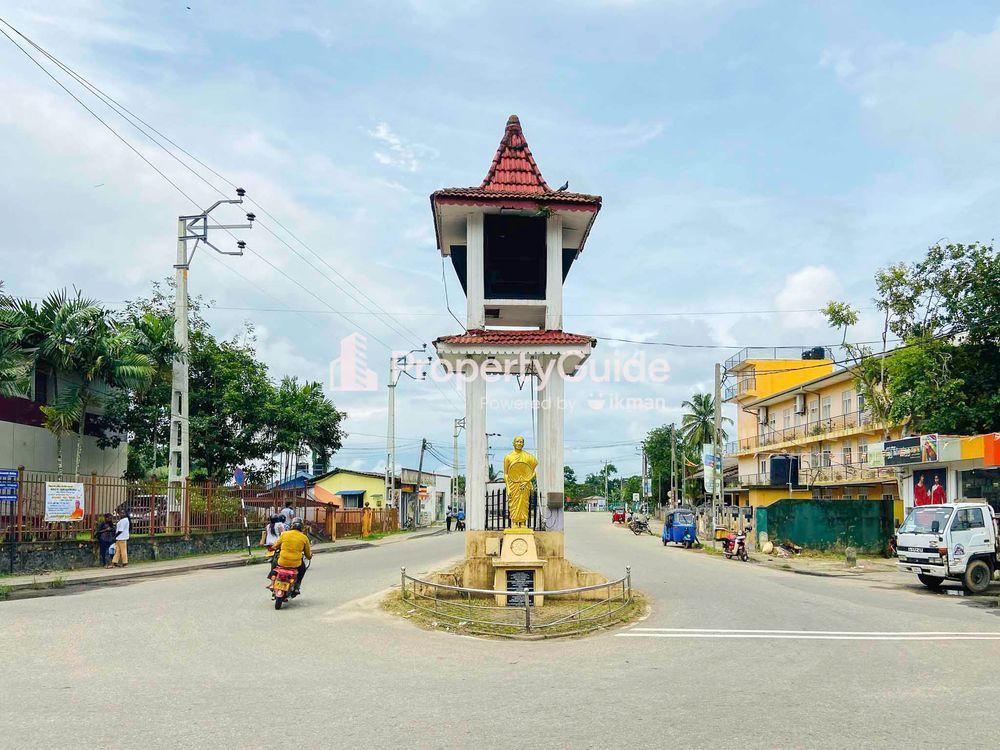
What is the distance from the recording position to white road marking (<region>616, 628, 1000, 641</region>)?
11.4 metres

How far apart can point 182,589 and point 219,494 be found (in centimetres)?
1171

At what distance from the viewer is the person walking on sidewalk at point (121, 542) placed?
67.5 ft

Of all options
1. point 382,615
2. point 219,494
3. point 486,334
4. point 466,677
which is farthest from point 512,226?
point 219,494

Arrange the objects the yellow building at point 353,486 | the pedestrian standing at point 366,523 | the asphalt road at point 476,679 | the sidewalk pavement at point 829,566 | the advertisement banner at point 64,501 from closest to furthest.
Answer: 1. the asphalt road at point 476,679
2. the advertisement banner at point 64,501
3. the sidewalk pavement at point 829,566
4. the pedestrian standing at point 366,523
5. the yellow building at point 353,486

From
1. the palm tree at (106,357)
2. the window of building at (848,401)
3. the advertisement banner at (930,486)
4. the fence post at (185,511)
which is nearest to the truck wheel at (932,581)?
the advertisement banner at (930,486)

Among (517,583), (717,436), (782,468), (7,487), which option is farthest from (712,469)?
(7,487)

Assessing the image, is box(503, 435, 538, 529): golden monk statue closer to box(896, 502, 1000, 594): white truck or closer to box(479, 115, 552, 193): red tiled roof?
box(479, 115, 552, 193): red tiled roof

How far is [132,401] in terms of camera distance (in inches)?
1142

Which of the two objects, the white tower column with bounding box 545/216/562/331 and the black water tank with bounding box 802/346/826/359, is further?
the black water tank with bounding box 802/346/826/359

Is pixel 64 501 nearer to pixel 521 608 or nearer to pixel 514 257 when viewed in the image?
pixel 514 257

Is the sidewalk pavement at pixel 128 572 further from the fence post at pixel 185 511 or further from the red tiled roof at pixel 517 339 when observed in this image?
the red tiled roof at pixel 517 339

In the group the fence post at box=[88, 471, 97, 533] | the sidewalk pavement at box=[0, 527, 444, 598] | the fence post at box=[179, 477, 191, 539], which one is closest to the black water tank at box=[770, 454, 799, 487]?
the sidewalk pavement at box=[0, 527, 444, 598]

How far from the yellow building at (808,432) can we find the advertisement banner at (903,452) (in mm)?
8311

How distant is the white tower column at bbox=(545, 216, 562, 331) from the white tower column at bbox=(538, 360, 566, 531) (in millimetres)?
1036
